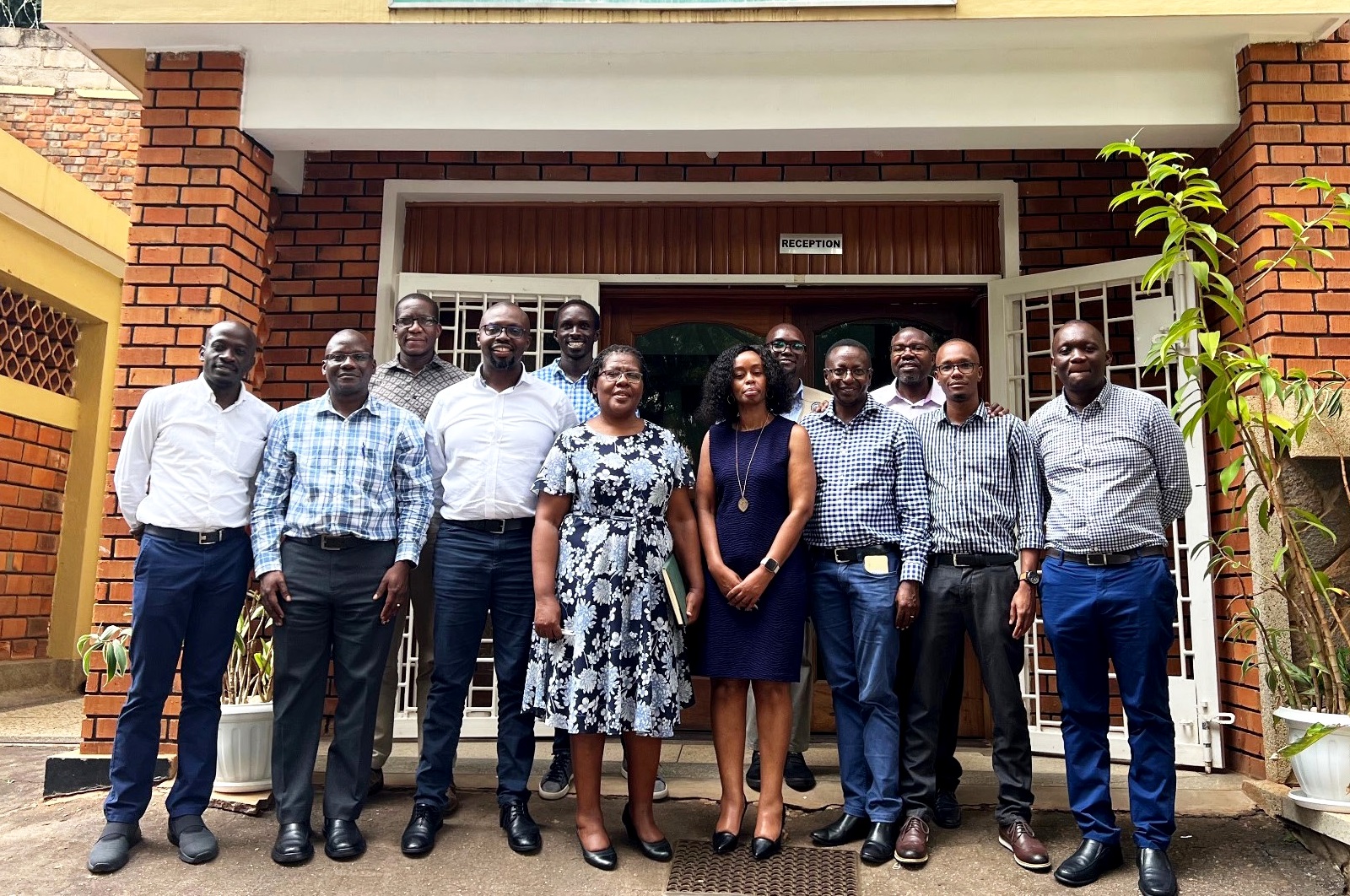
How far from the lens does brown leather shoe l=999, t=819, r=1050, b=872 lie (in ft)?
10.8

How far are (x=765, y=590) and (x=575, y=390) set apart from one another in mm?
1339

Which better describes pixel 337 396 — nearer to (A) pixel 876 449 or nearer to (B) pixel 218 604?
(B) pixel 218 604

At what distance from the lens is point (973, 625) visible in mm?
3539

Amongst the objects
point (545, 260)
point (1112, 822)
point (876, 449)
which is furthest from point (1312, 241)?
point (545, 260)

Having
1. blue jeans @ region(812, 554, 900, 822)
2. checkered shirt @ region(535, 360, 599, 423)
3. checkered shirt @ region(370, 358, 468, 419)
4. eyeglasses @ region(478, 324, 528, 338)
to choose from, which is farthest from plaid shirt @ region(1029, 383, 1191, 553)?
checkered shirt @ region(370, 358, 468, 419)

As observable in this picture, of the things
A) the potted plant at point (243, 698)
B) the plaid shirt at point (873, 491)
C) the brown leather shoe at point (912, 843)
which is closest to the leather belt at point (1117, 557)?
the plaid shirt at point (873, 491)

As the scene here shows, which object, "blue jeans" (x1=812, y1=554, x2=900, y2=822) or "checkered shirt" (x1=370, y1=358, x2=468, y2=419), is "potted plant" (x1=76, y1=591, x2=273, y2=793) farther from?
"blue jeans" (x1=812, y1=554, x2=900, y2=822)

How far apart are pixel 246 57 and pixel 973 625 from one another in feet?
13.4

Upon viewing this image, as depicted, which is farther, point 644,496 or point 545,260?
point 545,260

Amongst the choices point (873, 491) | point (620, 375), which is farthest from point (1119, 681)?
point (620, 375)

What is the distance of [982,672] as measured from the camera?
11.5 ft

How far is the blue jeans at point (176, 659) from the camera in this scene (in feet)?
11.2

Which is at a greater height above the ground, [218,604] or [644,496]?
[644,496]

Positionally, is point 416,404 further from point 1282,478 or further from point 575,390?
point 1282,478
